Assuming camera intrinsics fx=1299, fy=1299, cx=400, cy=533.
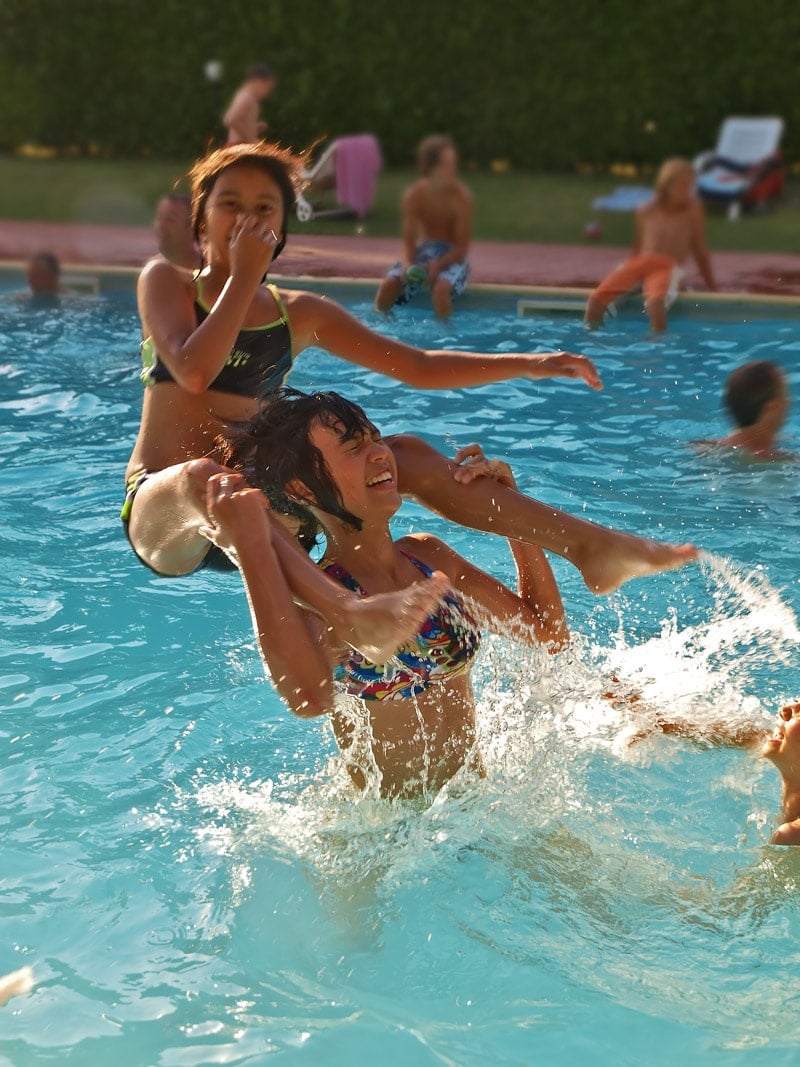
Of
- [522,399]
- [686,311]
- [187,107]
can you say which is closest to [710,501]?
Result: [522,399]

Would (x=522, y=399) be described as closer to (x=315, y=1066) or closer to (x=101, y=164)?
(x=315, y=1066)

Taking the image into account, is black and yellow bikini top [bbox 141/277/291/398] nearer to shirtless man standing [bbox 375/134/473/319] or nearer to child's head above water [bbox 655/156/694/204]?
shirtless man standing [bbox 375/134/473/319]

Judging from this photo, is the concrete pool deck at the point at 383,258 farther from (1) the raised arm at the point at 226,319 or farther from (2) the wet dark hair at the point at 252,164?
(1) the raised arm at the point at 226,319

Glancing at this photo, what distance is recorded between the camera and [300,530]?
3305 mm

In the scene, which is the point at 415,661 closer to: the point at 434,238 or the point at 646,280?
the point at 646,280

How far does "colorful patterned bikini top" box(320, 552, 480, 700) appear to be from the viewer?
306 cm

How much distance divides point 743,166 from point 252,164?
12.6 meters

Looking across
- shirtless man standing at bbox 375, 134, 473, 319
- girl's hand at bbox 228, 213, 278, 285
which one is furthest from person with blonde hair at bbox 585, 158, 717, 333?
girl's hand at bbox 228, 213, 278, 285

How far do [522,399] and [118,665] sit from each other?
148 inches

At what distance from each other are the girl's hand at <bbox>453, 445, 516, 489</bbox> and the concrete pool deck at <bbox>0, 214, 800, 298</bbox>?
682 cm

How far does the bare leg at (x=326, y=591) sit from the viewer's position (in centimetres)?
276

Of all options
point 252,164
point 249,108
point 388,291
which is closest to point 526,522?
point 252,164

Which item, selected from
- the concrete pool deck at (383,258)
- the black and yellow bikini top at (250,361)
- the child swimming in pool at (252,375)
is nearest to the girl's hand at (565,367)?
the child swimming in pool at (252,375)

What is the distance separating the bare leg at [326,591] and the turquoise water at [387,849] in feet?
2.40
